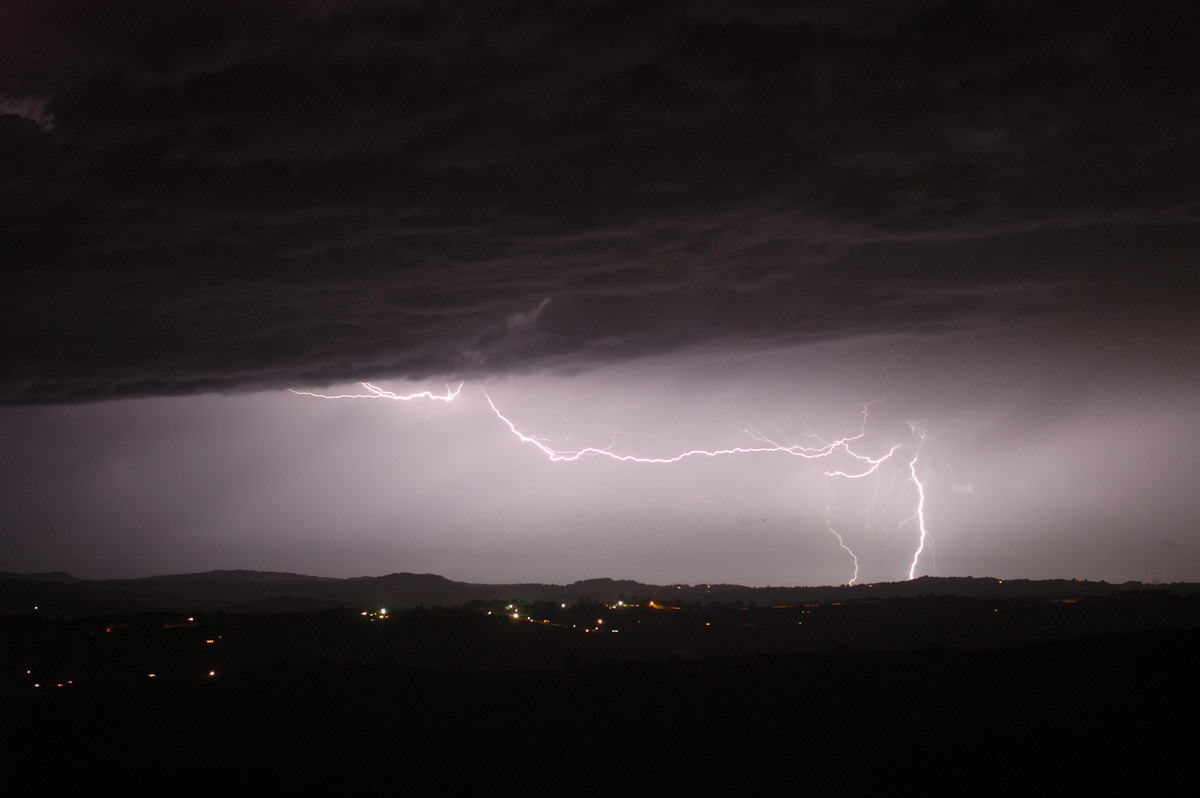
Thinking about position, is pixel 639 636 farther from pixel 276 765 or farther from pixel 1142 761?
pixel 1142 761

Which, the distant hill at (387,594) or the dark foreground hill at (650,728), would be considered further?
the distant hill at (387,594)

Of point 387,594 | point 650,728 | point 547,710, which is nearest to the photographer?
point 650,728

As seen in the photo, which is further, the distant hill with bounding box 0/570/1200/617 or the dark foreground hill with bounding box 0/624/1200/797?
the distant hill with bounding box 0/570/1200/617

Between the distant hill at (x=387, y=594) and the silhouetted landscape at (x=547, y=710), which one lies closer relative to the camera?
the silhouetted landscape at (x=547, y=710)

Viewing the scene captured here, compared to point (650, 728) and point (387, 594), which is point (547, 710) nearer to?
point (650, 728)

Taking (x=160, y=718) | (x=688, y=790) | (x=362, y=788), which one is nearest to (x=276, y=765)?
(x=362, y=788)

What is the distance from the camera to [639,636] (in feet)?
179

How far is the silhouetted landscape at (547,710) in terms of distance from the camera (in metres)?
14.5

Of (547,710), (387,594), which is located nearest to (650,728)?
(547,710)

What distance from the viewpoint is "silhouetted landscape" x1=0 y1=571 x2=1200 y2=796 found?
14.5 metres

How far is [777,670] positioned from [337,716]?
1494 cm

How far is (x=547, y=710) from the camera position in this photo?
2580 centimetres

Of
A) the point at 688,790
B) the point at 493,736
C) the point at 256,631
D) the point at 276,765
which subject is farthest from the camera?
the point at 256,631

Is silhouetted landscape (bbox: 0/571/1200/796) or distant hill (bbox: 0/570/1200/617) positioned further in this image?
distant hill (bbox: 0/570/1200/617)
